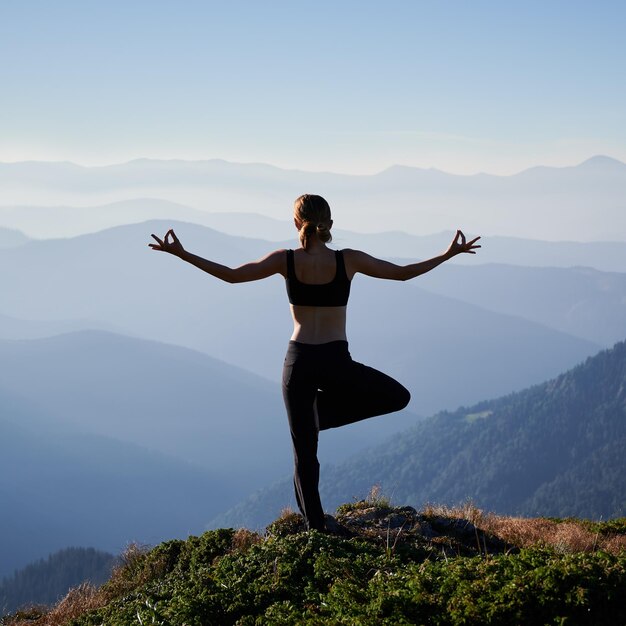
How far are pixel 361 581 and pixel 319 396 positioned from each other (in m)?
2.34

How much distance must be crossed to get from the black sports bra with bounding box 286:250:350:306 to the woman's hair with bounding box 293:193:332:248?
216 millimetres

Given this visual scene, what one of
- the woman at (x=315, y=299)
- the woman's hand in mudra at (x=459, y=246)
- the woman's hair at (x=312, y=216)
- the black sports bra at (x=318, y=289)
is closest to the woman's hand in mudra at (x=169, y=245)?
the woman at (x=315, y=299)

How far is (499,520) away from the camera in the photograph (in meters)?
10.4

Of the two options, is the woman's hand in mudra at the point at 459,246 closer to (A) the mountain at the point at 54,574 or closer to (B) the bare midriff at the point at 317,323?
(B) the bare midriff at the point at 317,323

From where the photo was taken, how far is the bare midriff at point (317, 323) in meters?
7.29

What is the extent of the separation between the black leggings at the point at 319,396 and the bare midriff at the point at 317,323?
0.06 meters

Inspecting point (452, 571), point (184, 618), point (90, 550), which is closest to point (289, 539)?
point (184, 618)

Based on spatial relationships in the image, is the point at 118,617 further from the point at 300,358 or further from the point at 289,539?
the point at 300,358

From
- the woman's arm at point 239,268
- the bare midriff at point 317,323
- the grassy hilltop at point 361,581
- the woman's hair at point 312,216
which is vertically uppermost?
the woman's hair at point 312,216

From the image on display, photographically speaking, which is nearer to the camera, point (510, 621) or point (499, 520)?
point (510, 621)

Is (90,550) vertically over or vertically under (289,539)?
under

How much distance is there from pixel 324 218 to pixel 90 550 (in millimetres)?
149879

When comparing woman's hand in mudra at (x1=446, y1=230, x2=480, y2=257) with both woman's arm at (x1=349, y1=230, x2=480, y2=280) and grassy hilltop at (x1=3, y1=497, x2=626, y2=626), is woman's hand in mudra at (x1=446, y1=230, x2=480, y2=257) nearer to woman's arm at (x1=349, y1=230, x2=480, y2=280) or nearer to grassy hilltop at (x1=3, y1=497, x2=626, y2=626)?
woman's arm at (x1=349, y1=230, x2=480, y2=280)

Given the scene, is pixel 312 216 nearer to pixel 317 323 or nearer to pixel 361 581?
pixel 317 323
